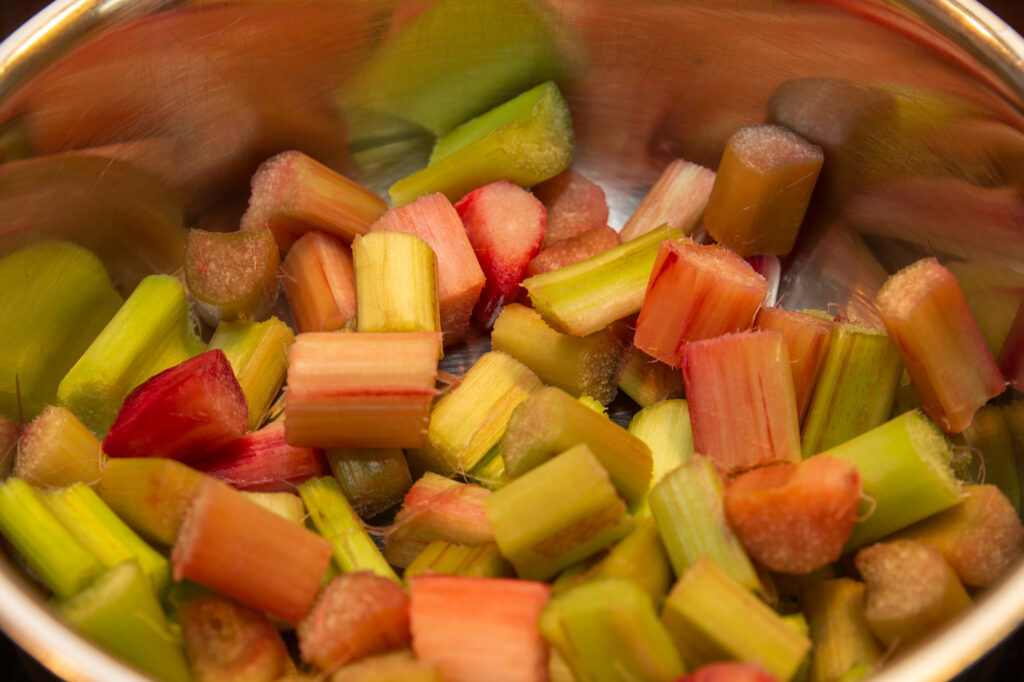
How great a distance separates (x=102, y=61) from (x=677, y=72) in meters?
0.98

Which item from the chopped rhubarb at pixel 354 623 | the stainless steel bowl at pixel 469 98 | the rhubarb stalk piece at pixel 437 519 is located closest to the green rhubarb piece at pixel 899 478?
the stainless steel bowl at pixel 469 98

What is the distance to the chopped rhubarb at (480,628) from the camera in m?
1.03

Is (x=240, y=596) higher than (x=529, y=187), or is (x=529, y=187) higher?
(x=529, y=187)

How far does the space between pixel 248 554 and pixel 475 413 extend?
422 mm

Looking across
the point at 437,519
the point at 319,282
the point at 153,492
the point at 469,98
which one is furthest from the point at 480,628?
the point at 469,98

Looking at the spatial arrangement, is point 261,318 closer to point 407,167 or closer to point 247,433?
point 247,433

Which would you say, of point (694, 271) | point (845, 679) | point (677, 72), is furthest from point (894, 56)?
point (845, 679)

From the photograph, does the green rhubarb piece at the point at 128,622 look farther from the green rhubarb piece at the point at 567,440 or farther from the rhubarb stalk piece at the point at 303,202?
the rhubarb stalk piece at the point at 303,202

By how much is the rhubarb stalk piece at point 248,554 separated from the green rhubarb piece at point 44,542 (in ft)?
0.38

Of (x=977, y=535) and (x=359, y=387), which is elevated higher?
(x=359, y=387)

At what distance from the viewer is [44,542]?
1.12 metres

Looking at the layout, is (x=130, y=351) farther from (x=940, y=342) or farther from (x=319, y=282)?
(x=940, y=342)

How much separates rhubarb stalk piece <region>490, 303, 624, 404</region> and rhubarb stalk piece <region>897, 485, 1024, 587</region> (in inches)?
19.7

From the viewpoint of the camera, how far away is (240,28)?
1.53 m
